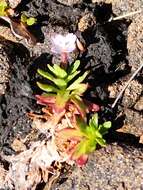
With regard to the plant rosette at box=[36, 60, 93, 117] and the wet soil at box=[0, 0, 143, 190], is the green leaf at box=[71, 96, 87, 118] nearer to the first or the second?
the plant rosette at box=[36, 60, 93, 117]

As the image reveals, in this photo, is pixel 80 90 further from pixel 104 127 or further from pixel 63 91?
pixel 104 127

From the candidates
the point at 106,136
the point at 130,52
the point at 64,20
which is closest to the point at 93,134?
the point at 106,136

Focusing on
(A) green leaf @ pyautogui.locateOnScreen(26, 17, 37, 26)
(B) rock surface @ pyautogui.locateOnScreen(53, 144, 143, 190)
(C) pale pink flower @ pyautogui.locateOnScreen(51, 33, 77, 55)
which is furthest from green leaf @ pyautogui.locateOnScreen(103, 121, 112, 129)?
(A) green leaf @ pyautogui.locateOnScreen(26, 17, 37, 26)

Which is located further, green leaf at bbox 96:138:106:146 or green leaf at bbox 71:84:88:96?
green leaf at bbox 71:84:88:96

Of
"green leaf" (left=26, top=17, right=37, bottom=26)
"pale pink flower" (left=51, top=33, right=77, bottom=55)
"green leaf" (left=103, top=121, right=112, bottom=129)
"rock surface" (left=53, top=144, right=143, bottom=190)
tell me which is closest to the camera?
"rock surface" (left=53, top=144, right=143, bottom=190)

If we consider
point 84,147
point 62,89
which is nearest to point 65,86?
point 62,89

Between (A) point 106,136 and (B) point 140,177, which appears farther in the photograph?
(A) point 106,136

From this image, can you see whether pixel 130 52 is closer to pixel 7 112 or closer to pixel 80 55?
pixel 80 55

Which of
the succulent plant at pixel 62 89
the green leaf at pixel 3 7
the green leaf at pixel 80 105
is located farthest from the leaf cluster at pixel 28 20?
the green leaf at pixel 80 105
